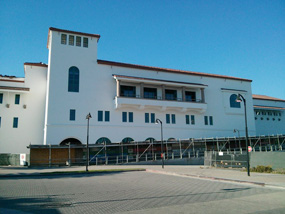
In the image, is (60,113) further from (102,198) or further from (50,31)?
(102,198)

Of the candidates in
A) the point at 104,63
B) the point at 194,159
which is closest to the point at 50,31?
→ the point at 104,63

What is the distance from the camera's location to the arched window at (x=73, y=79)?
37.7 meters

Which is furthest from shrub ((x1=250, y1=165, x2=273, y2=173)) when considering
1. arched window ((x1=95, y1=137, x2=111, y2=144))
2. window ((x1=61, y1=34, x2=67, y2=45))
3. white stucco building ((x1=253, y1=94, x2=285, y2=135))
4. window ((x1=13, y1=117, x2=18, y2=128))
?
white stucco building ((x1=253, y1=94, x2=285, y2=135))

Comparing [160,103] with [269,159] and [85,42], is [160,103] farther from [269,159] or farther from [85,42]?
[269,159]

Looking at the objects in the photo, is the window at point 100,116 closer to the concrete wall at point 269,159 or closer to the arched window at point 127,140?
the arched window at point 127,140

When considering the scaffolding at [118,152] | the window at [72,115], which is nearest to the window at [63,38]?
the window at [72,115]

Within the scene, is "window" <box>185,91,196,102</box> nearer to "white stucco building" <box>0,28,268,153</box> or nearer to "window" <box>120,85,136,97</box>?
"white stucco building" <box>0,28,268,153</box>

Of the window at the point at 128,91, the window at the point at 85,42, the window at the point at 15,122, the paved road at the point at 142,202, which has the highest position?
the window at the point at 85,42

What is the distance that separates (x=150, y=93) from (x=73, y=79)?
13354 millimetres

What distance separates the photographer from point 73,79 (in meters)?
38.0

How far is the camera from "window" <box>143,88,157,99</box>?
144 ft

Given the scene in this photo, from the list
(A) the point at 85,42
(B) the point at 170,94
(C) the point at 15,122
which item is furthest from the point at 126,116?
(C) the point at 15,122

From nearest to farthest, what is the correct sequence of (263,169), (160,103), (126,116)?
(263,169)
(126,116)
(160,103)

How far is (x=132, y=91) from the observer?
140ft
